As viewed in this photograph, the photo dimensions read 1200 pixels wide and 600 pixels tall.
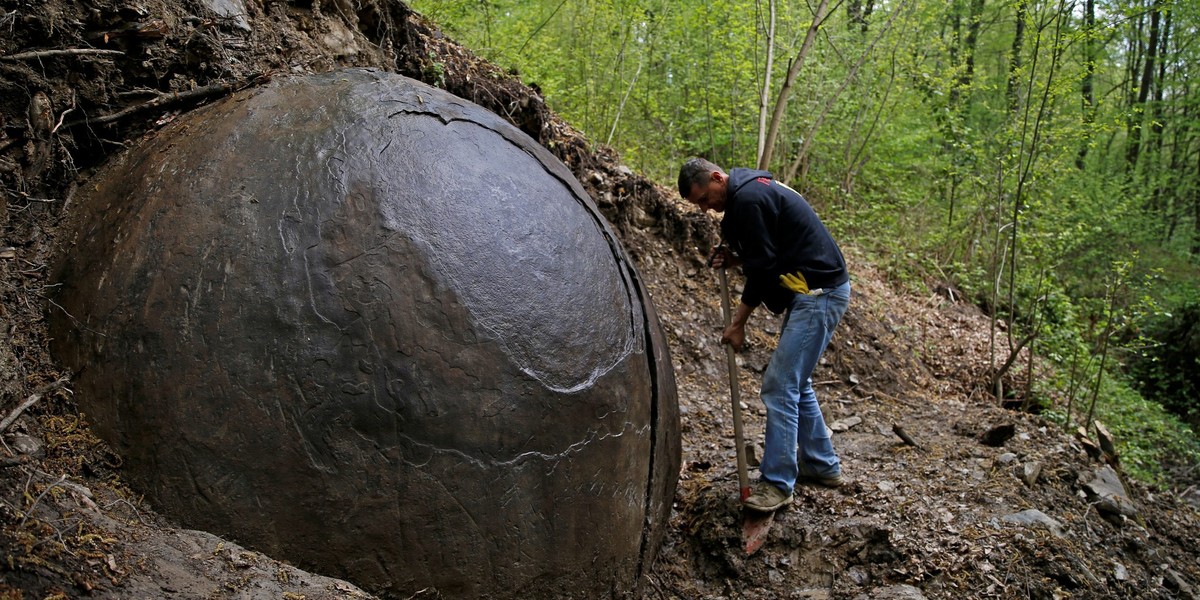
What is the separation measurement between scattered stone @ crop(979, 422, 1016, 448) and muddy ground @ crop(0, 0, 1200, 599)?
13mm

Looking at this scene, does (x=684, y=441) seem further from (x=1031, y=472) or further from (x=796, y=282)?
(x=1031, y=472)

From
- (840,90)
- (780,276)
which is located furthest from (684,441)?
(840,90)

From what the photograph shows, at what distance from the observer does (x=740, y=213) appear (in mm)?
3844

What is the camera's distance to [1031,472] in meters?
4.71

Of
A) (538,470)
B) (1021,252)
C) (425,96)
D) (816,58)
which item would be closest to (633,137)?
(816,58)

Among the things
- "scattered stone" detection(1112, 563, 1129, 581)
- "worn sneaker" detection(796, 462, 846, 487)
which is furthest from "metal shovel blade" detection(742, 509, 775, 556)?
"scattered stone" detection(1112, 563, 1129, 581)

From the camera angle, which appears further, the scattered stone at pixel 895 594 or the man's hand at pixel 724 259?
the man's hand at pixel 724 259

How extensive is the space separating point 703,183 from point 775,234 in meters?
0.46

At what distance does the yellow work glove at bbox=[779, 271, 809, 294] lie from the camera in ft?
13.0

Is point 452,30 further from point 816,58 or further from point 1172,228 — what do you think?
point 1172,228

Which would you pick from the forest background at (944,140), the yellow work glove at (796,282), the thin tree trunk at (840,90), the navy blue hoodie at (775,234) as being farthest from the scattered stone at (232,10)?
the thin tree trunk at (840,90)

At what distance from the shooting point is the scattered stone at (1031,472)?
4.67m

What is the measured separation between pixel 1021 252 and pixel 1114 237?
2.96 m

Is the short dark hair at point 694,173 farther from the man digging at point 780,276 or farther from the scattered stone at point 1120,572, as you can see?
the scattered stone at point 1120,572
